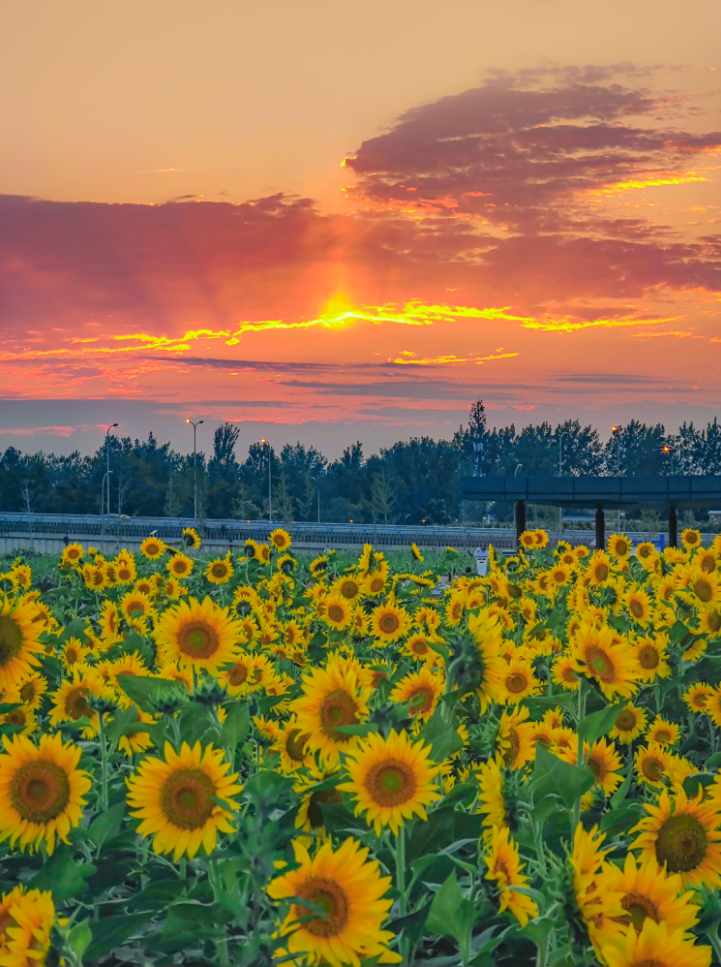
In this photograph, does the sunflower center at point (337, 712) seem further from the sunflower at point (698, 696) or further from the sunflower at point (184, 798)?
the sunflower at point (698, 696)

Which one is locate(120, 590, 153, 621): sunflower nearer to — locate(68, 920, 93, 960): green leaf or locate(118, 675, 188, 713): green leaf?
locate(118, 675, 188, 713): green leaf

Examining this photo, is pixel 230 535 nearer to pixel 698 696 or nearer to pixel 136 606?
pixel 136 606

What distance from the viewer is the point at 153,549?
953 cm

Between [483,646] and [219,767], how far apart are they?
884 mm

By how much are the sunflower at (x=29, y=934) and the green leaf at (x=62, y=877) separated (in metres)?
0.28

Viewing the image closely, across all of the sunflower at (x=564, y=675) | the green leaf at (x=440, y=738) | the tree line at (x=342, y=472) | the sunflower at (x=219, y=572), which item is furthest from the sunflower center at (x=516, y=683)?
the tree line at (x=342, y=472)

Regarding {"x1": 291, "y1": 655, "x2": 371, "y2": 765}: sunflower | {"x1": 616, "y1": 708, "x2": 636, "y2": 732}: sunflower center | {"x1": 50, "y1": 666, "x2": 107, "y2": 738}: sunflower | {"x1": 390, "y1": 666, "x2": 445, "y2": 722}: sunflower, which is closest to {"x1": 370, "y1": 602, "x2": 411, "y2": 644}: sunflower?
{"x1": 616, "y1": 708, "x2": 636, "y2": 732}: sunflower center

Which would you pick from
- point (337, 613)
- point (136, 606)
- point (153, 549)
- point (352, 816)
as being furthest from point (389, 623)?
point (153, 549)

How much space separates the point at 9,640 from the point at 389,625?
280 centimetres

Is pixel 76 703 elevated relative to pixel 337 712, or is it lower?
lower

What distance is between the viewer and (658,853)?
2.48 meters

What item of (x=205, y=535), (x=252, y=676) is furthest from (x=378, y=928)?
(x=205, y=535)

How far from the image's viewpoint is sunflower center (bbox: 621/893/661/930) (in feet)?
6.81

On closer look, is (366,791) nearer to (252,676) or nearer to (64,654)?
(252,676)
